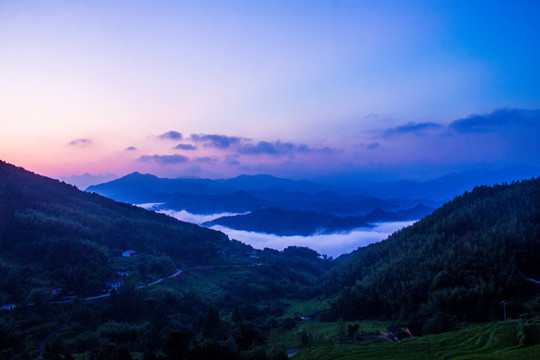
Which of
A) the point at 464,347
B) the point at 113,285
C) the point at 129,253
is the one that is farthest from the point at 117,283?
the point at 464,347

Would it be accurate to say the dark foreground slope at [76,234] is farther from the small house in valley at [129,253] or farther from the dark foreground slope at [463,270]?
the dark foreground slope at [463,270]

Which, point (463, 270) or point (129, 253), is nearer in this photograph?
point (463, 270)

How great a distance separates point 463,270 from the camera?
39.9 metres

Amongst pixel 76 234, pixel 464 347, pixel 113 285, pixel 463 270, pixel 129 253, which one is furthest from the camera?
pixel 129 253

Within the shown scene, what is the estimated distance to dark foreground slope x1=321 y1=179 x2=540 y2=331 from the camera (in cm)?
3406

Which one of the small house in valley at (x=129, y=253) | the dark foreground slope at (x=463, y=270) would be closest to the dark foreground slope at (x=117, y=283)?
the small house in valley at (x=129, y=253)

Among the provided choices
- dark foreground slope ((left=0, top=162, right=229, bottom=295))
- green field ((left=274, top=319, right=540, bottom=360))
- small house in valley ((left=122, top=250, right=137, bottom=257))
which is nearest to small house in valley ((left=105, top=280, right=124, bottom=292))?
dark foreground slope ((left=0, top=162, right=229, bottom=295))

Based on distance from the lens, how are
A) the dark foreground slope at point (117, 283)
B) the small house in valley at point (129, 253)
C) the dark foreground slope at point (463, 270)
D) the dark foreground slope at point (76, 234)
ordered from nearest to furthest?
the dark foreground slope at point (117, 283)
the dark foreground slope at point (463, 270)
the dark foreground slope at point (76, 234)
the small house in valley at point (129, 253)

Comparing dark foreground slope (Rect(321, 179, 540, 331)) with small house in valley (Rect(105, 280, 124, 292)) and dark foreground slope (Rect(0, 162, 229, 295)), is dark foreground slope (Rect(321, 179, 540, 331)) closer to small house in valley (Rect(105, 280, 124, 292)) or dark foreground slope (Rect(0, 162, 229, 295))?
small house in valley (Rect(105, 280, 124, 292))

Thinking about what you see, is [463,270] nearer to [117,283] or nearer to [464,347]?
[464,347]

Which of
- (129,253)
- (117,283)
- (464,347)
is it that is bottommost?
(464,347)

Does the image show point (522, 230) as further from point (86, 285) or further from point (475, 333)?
point (86, 285)

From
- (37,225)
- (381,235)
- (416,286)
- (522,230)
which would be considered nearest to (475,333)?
(416,286)

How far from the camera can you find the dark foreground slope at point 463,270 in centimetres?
3406
